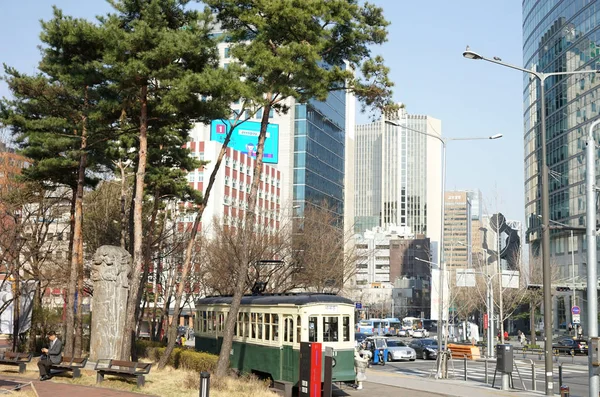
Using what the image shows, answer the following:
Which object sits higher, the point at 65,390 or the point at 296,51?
the point at 296,51

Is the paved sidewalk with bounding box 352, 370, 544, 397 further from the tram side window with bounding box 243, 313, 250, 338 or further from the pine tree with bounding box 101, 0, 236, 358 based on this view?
the pine tree with bounding box 101, 0, 236, 358

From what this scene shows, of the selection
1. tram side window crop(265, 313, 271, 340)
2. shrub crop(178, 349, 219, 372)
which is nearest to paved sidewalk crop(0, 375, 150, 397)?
shrub crop(178, 349, 219, 372)

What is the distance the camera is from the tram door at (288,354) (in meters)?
22.0

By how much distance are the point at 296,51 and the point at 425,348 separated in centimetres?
2937

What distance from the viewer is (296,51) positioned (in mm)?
23422

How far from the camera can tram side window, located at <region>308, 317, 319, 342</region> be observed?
22.0 metres

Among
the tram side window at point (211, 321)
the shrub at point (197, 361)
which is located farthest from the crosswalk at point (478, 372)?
the shrub at point (197, 361)

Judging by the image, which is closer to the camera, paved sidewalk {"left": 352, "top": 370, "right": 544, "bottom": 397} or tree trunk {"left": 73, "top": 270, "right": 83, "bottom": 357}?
paved sidewalk {"left": 352, "top": 370, "right": 544, "bottom": 397}

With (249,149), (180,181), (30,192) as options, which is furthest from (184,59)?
(249,149)

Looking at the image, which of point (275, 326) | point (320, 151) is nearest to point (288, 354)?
point (275, 326)

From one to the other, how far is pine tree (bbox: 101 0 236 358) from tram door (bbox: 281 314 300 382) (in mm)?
5568

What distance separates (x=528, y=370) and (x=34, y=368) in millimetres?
22927

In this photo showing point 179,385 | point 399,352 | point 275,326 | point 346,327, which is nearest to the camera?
point 179,385

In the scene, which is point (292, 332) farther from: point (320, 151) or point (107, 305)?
point (320, 151)
